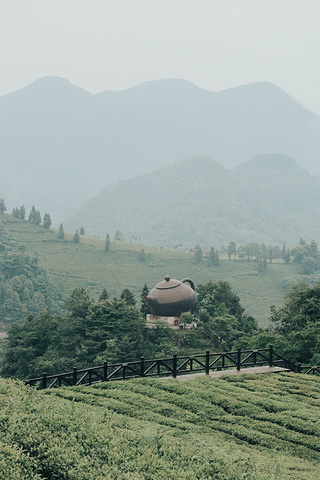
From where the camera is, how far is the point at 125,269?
151625 millimetres

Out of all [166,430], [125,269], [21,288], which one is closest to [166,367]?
[166,430]

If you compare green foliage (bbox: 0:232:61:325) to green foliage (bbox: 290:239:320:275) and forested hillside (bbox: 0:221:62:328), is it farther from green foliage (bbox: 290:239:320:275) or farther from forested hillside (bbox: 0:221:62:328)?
green foliage (bbox: 290:239:320:275)

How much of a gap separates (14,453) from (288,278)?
15096 centimetres

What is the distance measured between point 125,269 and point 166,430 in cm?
13989

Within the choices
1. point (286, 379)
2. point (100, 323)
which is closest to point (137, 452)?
point (286, 379)

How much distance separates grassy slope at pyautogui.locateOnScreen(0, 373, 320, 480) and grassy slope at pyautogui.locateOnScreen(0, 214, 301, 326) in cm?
11377

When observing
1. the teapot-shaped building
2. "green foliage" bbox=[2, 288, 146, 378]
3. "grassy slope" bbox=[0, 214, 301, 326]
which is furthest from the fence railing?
"grassy slope" bbox=[0, 214, 301, 326]

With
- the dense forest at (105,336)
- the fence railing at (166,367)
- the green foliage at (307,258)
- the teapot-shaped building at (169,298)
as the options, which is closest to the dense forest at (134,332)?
the dense forest at (105,336)

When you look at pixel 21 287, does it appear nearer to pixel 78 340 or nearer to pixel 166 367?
pixel 78 340

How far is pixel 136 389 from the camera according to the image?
16.5 metres

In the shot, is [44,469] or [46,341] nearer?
[44,469]

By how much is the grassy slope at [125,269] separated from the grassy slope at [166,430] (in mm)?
113767

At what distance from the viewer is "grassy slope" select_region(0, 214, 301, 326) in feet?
454

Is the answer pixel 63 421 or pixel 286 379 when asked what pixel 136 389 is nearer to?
pixel 286 379
